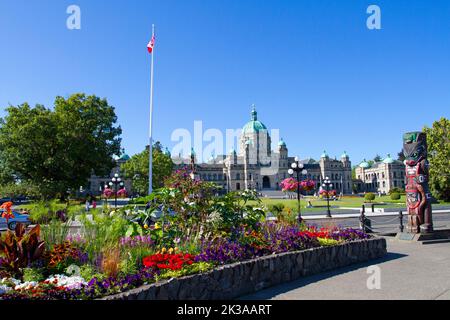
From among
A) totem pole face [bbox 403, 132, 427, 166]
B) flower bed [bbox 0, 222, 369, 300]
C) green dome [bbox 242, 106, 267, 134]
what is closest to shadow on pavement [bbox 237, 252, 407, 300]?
flower bed [bbox 0, 222, 369, 300]

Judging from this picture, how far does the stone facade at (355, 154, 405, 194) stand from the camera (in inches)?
4801

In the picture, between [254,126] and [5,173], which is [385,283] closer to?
[5,173]

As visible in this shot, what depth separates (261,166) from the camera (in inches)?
5281

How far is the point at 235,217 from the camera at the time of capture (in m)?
9.36

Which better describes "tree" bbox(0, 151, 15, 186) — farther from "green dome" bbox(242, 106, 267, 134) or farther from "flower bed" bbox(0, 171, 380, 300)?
"green dome" bbox(242, 106, 267, 134)

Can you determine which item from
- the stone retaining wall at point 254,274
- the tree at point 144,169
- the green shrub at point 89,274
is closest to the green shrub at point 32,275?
the green shrub at point 89,274

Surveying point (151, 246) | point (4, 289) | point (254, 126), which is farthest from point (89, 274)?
point (254, 126)

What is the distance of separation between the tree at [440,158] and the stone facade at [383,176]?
72.5m

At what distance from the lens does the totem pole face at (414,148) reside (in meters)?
14.1

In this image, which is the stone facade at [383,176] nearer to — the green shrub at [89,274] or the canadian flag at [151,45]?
the canadian flag at [151,45]
